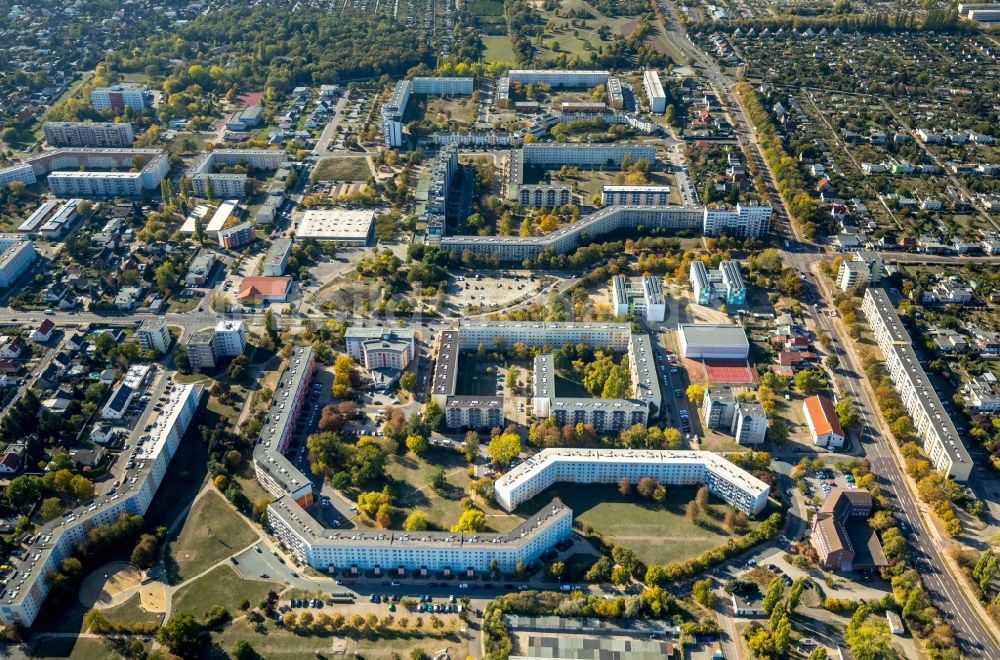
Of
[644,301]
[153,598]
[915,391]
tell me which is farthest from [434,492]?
[915,391]

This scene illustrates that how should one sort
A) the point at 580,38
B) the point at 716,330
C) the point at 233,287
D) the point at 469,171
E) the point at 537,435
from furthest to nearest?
the point at 580,38
the point at 469,171
the point at 233,287
the point at 716,330
the point at 537,435

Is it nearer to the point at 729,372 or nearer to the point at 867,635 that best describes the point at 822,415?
the point at 729,372

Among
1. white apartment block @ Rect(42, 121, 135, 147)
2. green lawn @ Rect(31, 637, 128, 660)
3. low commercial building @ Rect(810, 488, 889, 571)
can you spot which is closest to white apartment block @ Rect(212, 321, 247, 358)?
green lawn @ Rect(31, 637, 128, 660)

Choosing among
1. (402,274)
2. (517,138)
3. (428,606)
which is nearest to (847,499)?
(428,606)

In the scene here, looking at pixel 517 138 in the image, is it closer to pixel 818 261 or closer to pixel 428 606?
pixel 818 261

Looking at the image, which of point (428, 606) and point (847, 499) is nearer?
point (428, 606)

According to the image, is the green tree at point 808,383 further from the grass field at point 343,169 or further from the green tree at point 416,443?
the grass field at point 343,169
